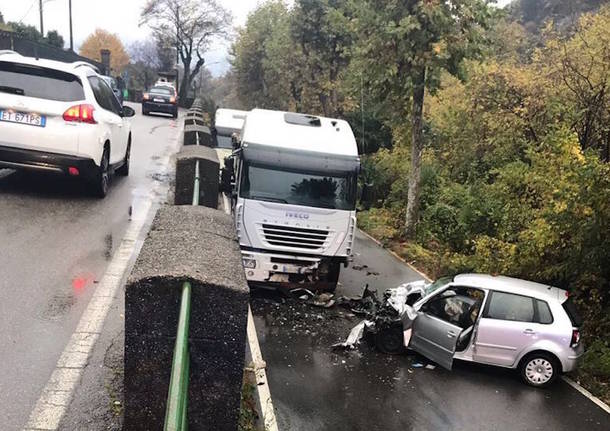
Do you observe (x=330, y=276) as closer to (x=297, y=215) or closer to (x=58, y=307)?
(x=297, y=215)

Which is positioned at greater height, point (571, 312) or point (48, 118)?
point (48, 118)

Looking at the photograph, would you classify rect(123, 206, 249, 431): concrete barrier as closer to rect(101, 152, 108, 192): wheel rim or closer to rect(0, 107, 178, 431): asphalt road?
rect(0, 107, 178, 431): asphalt road

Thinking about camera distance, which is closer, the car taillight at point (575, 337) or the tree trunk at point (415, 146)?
the car taillight at point (575, 337)

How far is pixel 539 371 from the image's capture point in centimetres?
786

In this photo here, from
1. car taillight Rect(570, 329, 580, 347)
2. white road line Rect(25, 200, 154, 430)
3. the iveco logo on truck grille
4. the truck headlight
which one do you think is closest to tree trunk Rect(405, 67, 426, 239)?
the iveco logo on truck grille

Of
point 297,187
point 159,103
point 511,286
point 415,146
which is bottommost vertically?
point 511,286

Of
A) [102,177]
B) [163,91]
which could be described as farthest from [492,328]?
[163,91]

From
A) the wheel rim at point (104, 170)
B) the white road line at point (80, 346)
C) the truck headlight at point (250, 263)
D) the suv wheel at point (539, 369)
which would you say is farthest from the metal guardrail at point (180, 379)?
the wheel rim at point (104, 170)

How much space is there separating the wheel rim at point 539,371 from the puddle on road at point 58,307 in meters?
6.21

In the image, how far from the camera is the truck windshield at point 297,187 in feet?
30.8

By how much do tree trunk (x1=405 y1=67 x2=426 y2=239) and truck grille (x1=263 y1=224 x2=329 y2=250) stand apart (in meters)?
7.18

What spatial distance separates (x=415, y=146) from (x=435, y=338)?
9214 mm

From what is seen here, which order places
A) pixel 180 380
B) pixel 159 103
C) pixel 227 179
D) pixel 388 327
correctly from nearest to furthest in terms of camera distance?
1. pixel 180 380
2. pixel 388 327
3. pixel 227 179
4. pixel 159 103

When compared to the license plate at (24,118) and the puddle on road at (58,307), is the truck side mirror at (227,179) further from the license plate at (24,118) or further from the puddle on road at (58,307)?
the puddle on road at (58,307)
